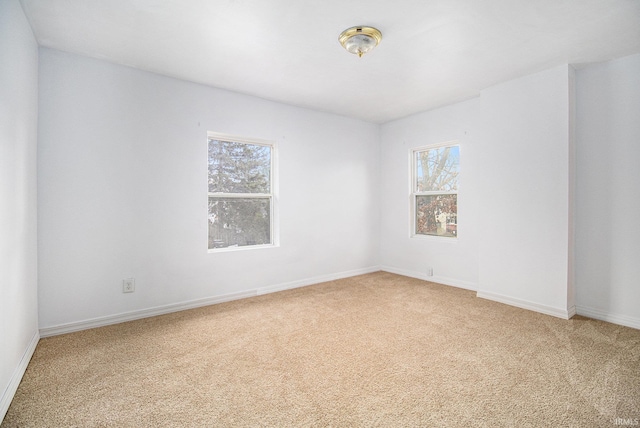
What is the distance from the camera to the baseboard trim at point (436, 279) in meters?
3.99

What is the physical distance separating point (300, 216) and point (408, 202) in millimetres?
1731

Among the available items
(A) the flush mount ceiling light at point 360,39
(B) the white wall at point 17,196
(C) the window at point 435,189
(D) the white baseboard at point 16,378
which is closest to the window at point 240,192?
(B) the white wall at point 17,196

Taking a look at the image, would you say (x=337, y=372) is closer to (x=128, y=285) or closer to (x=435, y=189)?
(x=128, y=285)

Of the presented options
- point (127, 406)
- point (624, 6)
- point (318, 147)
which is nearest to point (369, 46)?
point (624, 6)

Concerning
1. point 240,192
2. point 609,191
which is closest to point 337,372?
point 240,192

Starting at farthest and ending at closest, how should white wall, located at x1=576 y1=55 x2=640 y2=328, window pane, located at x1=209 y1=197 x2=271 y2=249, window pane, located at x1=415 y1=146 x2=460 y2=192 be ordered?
window pane, located at x1=415 y1=146 x2=460 y2=192
window pane, located at x1=209 y1=197 x2=271 y2=249
white wall, located at x1=576 y1=55 x2=640 y2=328

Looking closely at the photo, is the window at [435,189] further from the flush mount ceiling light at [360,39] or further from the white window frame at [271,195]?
the flush mount ceiling light at [360,39]

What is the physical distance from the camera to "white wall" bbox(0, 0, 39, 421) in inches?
68.4

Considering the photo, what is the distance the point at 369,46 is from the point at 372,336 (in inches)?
96.1

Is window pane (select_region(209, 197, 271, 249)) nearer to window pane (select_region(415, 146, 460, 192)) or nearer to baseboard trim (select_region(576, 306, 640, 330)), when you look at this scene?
window pane (select_region(415, 146, 460, 192))

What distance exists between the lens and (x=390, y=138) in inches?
196

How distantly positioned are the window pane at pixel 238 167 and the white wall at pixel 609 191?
136 inches

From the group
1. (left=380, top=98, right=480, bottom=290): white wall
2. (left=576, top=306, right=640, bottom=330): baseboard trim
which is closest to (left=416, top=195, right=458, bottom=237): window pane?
(left=380, top=98, right=480, bottom=290): white wall

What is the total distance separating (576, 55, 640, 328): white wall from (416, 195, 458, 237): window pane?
1.38 m
